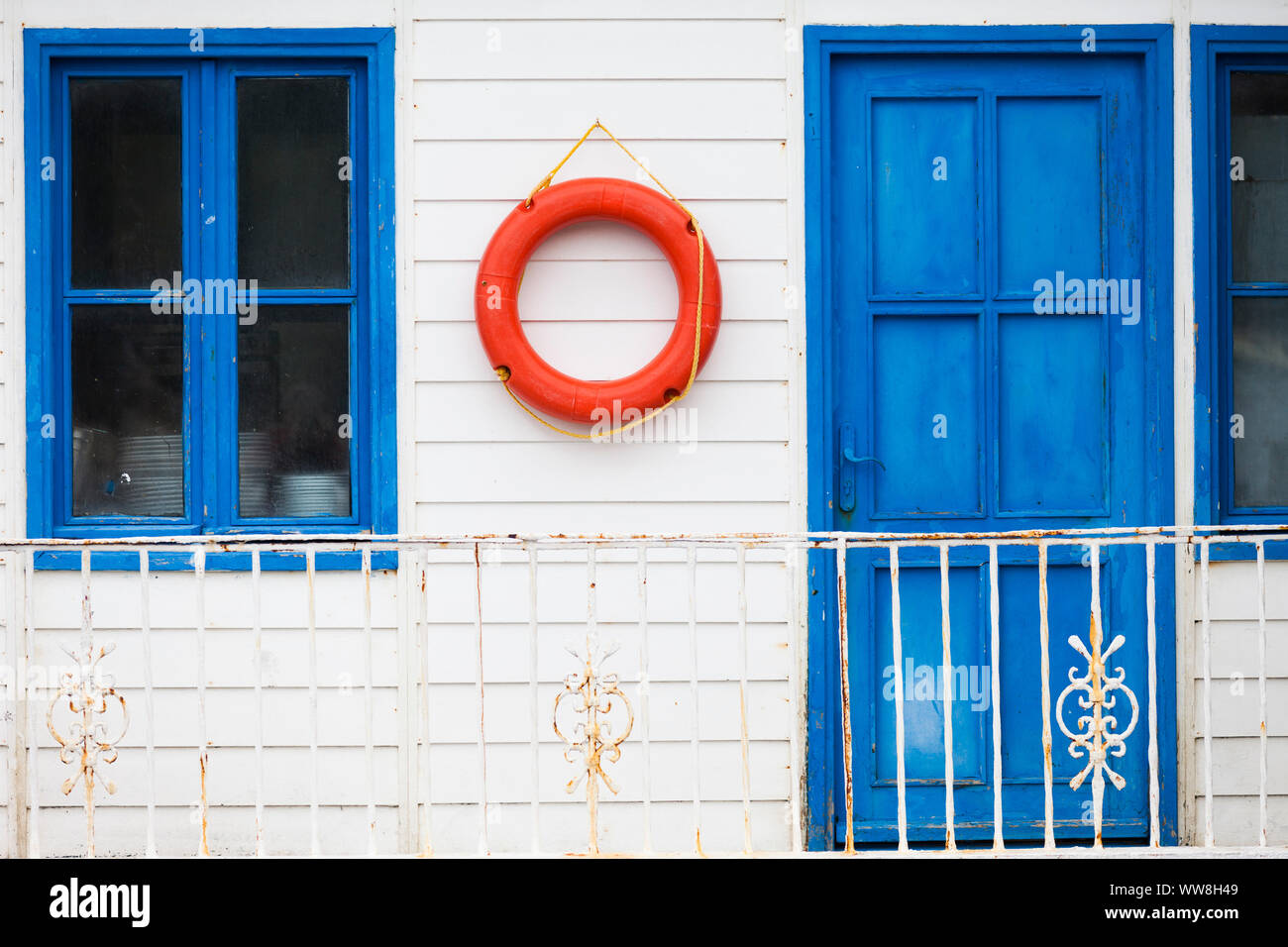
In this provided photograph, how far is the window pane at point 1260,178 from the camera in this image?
11.3 ft

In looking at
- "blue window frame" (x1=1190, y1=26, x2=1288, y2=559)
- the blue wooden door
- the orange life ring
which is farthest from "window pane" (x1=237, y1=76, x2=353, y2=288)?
"blue window frame" (x1=1190, y1=26, x2=1288, y2=559)

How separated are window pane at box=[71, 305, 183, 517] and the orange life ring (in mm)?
952

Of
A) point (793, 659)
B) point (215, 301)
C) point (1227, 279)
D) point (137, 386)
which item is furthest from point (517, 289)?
point (1227, 279)

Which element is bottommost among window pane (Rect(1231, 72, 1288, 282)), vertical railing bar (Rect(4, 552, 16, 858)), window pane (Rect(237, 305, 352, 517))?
vertical railing bar (Rect(4, 552, 16, 858))

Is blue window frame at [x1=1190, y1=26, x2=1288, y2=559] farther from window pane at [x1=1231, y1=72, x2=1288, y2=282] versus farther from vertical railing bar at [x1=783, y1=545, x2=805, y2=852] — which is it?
vertical railing bar at [x1=783, y1=545, x2=805, y2=852]

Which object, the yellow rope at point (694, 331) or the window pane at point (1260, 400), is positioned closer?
the yellow rope at point (694, 331)

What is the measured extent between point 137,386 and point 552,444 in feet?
4.06

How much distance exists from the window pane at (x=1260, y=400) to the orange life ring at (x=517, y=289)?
5.21ft

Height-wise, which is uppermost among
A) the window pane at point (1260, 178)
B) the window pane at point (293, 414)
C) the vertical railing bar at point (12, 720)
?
the window pane at point (1260, 178)

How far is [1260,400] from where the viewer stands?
347 cm

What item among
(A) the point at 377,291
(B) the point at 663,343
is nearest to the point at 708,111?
(B) the point at 663,343

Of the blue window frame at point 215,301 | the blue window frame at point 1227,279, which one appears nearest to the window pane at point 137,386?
the blue window frame at point 215,301

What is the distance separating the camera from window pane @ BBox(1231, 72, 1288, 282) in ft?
11.3

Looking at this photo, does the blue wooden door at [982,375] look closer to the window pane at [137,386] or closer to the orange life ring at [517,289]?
the orange life ring at [517,289]
